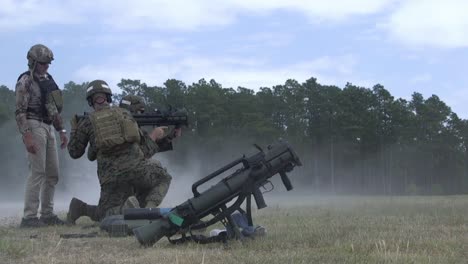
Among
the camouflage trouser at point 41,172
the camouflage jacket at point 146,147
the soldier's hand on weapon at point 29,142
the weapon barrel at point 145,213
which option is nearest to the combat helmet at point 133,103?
the camouflage jacket at point 146,147

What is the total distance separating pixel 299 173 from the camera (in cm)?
6575

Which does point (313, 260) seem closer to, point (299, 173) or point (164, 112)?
point (164, 112)

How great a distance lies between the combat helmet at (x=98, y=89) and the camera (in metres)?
7.50

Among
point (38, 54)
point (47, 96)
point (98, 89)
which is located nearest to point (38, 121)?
point (47, 96)

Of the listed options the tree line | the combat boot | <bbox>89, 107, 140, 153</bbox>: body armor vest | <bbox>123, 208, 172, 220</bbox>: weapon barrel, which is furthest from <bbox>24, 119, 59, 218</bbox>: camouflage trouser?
the tree line

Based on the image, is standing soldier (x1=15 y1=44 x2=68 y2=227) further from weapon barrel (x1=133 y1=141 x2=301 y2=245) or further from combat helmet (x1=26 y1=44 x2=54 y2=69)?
weapon barrel (x1=133 y1=141 x2=301 y2=245)

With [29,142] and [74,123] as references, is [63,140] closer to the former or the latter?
[29,142]

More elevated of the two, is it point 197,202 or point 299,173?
point 299,173

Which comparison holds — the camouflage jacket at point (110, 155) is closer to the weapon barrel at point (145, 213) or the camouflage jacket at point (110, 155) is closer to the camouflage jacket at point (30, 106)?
the camouflage jacket at point (30, 106)

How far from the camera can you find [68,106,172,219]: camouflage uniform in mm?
7434

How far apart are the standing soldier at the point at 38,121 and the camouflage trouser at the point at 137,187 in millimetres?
931

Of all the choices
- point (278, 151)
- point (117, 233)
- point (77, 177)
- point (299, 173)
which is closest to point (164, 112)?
point (117, 233)

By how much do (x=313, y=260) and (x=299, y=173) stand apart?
61874 mm

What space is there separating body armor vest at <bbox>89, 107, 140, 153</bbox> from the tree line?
50.7m
